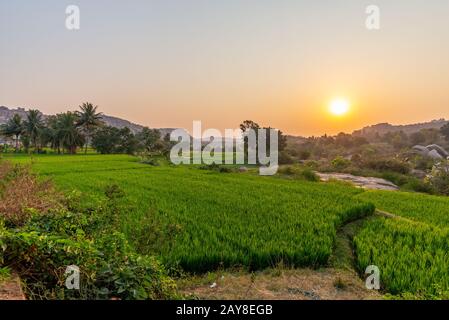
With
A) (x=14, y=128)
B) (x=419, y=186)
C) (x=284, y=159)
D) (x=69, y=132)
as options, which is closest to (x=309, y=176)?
(x=419, y=186)

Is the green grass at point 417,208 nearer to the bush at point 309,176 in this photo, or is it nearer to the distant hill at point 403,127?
the bush at point 309,176

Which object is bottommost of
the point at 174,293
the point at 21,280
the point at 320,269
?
the point at 320,269

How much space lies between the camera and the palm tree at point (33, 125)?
49.2m

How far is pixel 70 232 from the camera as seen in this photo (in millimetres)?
4355

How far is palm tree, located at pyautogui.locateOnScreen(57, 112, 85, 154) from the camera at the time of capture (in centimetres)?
4869

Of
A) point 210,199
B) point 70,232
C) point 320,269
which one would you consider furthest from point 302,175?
point 70,232

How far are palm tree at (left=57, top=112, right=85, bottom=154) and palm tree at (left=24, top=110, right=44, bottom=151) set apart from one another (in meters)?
3.30

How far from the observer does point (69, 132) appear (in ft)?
160

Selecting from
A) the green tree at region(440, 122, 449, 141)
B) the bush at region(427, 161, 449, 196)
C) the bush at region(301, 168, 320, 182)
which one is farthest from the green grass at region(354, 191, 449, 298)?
the green tree at region(440, 122, 449, 141)

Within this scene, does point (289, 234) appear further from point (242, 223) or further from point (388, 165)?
point (388, 165)

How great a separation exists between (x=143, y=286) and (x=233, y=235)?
3899 millimetres

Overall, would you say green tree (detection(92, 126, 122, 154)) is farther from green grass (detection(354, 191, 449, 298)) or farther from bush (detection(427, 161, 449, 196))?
green grass (detection(354, 191, 449, 298))

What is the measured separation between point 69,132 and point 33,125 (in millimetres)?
5956
